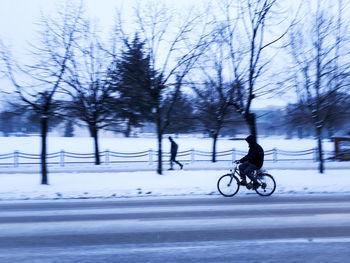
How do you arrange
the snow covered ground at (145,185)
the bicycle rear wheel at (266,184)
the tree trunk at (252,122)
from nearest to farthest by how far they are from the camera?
the bicycle rear wheel at (266,184) → the snow covered ground at (145,185) → the tree trunk at (252,122)

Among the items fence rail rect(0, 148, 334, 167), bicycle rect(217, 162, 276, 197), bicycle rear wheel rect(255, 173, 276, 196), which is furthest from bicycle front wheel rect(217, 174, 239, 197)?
fence rail rect(0, 148, 334, 167)

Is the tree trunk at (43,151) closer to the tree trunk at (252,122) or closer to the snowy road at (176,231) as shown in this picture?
the snowy road at (176,231)

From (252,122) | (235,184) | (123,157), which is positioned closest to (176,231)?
(235,184)

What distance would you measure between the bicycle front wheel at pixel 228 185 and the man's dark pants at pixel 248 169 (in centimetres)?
39

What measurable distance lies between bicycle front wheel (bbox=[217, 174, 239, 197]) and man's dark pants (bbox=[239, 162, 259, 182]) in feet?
1.28

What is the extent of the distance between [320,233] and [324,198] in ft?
15.2

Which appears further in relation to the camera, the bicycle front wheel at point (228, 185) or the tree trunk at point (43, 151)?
the tree trunk at point (43, 151)

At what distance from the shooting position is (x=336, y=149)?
25125mm

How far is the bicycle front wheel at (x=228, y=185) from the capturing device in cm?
1094

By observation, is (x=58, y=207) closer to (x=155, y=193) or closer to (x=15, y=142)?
(x=155, y=193)

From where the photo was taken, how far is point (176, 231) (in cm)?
637

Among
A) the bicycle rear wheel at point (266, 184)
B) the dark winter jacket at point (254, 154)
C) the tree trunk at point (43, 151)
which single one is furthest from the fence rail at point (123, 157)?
the dark winter jacket at point (254, 154)

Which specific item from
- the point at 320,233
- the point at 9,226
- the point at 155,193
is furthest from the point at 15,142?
the point at 320,233

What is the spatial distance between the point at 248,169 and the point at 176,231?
4.85m
